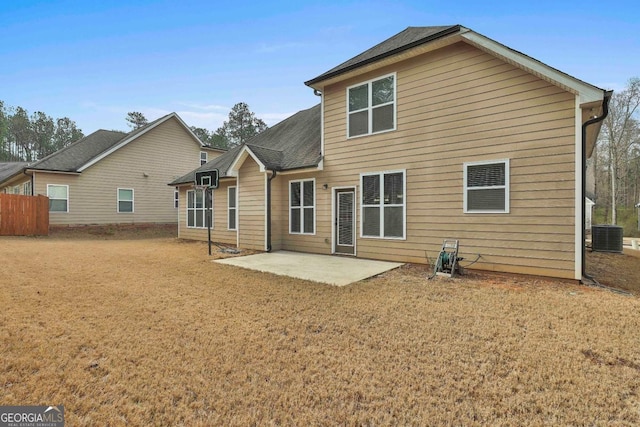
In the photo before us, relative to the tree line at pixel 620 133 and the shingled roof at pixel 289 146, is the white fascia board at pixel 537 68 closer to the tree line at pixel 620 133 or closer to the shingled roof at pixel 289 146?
the shingled roof at pixel 289 146

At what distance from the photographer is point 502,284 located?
5562 mm

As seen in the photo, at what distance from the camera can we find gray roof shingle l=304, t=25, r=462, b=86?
708 centimetres

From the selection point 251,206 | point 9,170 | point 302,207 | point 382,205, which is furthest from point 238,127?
point 382,205

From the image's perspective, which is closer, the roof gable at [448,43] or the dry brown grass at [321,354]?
the dry brown grass at [321,354]

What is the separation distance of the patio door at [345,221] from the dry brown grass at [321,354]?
3745 mm

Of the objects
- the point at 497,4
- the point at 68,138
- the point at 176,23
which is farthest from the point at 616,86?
the point at 68,138

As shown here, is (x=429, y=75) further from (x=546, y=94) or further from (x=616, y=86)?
(x=616, y=86)

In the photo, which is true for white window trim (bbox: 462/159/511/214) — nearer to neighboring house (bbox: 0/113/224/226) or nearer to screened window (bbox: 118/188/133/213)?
neighboring house (bbox: 0/113/224/226)

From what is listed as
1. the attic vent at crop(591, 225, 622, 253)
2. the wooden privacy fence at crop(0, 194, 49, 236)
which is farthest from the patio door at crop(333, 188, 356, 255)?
the wooden privacy fence at crop(0, 194, 49, 236)

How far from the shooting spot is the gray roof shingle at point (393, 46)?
7078 millimetres

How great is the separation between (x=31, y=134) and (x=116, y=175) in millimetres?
40271

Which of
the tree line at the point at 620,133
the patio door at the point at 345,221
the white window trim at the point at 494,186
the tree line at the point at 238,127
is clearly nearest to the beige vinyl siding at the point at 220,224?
the patio door at the point at 345,221

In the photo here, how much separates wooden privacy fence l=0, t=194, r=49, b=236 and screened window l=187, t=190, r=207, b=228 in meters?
7.09

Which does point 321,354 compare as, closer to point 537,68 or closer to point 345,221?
point 345,221
